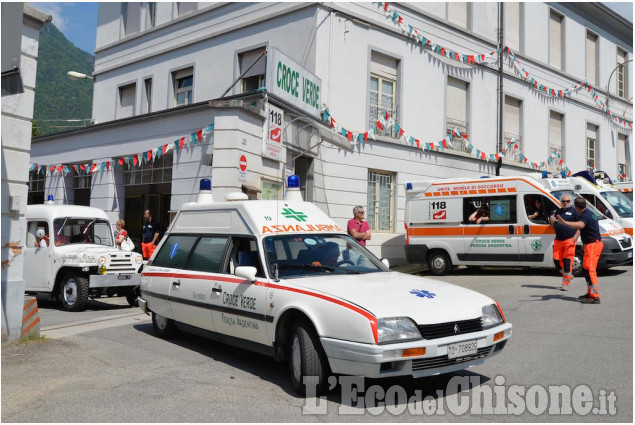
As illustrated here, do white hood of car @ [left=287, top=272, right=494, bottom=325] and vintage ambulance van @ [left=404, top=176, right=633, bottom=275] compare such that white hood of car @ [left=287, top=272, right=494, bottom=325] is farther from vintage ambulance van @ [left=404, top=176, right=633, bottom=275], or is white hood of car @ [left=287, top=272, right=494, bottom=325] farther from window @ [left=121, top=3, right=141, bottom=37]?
window @ [left=121, top=3, right=141, bottom=37]

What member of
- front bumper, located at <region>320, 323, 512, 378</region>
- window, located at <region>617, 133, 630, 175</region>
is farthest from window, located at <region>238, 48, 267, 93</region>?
window, located at <region>617, 133, 630, 175</region>

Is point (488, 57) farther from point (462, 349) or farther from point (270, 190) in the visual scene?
point (462, 349)

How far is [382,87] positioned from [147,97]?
9.25m

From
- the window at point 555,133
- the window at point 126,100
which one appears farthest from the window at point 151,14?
the window at point 555,133

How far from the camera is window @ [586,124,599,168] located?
1040 inches

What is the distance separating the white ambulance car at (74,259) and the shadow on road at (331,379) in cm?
392

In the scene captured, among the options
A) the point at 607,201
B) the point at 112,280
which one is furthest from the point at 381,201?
the point at 112,280

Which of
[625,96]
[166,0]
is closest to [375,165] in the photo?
[166,0]

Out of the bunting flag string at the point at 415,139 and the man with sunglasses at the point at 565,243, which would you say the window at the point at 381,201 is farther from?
the man with sunglasses at the point at 565,243

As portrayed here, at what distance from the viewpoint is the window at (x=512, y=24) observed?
2161 cm

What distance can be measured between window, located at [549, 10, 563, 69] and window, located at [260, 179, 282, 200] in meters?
15.7

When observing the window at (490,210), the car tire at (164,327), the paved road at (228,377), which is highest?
the window at (490,210)

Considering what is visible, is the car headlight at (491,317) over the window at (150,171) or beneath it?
beneath

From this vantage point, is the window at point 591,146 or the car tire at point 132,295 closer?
the car tire at point 132,295
